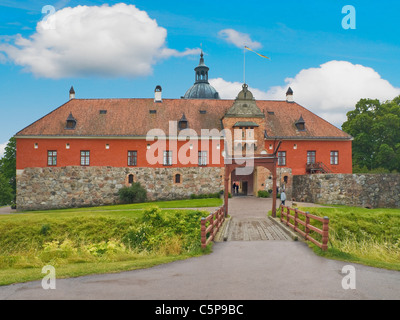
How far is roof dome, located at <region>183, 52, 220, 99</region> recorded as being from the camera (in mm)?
52656

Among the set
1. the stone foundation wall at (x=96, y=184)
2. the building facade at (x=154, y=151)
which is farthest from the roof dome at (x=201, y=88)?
the stone foundation wall at (x=96, y=184)

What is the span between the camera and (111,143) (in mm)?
31750

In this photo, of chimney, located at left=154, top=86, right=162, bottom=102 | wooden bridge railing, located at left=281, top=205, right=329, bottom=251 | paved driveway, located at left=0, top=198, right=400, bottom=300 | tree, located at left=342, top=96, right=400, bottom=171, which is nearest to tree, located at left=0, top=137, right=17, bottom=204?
chimney, located at left=154, top=86, right=162, bottom=102

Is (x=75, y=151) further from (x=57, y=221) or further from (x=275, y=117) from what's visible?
(x=275, y=117)

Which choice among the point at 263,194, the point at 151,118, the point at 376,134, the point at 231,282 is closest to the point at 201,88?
the point at 151,118

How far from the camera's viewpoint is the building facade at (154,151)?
3088 cm

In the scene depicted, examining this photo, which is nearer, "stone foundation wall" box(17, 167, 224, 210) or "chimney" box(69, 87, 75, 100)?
"stone foundation wall" box(17, 167, 224, 210)

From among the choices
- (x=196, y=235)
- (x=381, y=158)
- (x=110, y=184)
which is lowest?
(x=196, y=235)

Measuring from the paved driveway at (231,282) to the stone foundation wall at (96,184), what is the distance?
71.7 feet

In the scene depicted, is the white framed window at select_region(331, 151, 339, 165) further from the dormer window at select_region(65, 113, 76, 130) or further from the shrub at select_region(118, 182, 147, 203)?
the dormer window at select_region(65, 113, 76, 130)

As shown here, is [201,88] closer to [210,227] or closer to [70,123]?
[70,123]

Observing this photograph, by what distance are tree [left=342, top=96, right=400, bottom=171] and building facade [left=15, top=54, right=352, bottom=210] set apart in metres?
7.79
